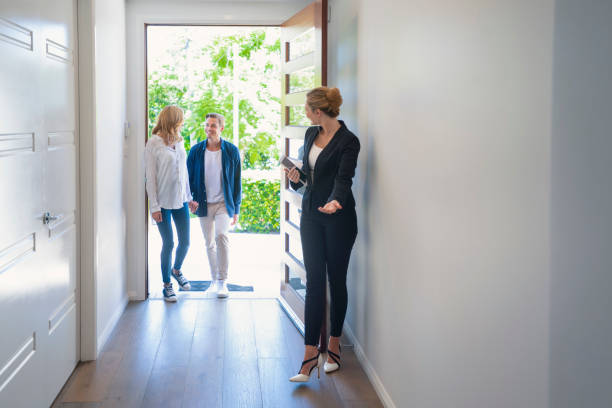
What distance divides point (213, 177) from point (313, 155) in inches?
68.7

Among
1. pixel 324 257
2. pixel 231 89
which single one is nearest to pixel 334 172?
pixel 324 257

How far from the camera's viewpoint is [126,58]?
4875 millimetres

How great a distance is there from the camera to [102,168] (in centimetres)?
385

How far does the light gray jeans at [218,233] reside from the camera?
5.04 metres

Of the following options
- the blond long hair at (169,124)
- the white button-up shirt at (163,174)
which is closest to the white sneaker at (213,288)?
the white button-up shirt at (163,174)

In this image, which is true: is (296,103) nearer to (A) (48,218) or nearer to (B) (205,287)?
(B) (205,287)

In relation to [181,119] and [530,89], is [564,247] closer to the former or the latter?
[530,89]

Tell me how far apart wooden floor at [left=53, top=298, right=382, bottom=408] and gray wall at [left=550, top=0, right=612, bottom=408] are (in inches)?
73.1

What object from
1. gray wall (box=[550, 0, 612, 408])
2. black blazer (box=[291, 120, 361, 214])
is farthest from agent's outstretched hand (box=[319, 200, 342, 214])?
gray wall (box=[550, 0, 612, 408])

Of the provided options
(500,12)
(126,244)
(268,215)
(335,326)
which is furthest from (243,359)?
(268,215)

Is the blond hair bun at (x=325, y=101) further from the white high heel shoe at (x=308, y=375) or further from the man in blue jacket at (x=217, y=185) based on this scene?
the man in blue jacket at (x=217, y=185)

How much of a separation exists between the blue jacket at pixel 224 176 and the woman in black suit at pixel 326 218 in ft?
5.24

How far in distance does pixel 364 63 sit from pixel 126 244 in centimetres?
254

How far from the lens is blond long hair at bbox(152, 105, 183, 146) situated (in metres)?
4.70
